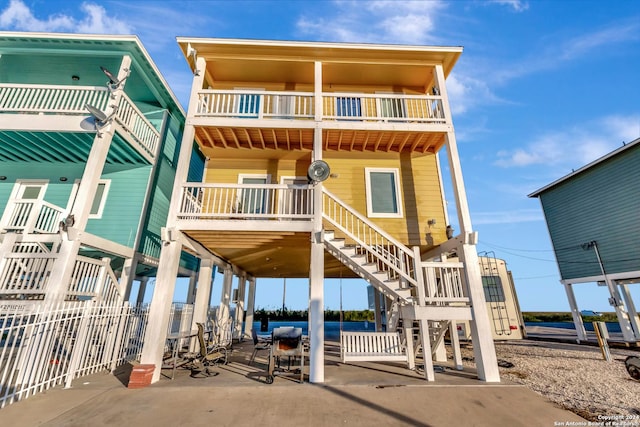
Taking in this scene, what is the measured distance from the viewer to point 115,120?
27.7 feet

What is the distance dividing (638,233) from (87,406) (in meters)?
21.7

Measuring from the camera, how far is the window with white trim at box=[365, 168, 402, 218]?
916cm

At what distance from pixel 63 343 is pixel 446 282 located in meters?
8.90

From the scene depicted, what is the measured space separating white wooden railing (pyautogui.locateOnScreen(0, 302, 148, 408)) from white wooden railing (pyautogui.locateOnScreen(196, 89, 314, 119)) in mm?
6088

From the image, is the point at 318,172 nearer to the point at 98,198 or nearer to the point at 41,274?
the point at 41,274

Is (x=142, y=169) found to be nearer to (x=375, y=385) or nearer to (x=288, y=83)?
(x=288, y=83)

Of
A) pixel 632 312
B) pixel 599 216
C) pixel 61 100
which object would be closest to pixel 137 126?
pixel 61 100

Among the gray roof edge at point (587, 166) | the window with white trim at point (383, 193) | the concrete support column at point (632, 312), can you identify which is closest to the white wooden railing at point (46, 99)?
the window with white trim at point (383, 193)

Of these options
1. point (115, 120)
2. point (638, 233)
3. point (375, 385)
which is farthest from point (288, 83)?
point (638, 233)

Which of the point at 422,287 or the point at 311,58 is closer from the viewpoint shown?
the point at 422,287

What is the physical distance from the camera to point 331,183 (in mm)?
9516

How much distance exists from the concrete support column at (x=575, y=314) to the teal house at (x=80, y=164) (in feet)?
68.4

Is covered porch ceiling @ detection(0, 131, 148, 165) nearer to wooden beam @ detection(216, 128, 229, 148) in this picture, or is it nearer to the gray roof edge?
wooden beam @ detection(216, 128, 229, 148)

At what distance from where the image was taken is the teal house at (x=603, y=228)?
1328cm
